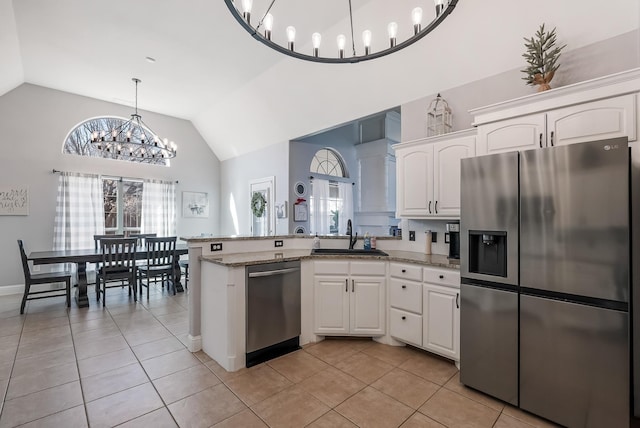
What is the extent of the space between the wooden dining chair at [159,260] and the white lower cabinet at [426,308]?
3815 millimetres

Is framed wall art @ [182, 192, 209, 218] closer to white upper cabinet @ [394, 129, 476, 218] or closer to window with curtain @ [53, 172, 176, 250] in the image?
window with curtain @ [53, 172, 176, 250]

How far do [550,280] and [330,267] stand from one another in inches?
71.8

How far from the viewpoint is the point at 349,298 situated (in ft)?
10.0

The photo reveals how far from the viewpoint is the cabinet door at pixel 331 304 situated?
306cm

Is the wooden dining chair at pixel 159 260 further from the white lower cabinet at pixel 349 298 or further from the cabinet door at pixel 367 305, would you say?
the cabinet door at pixel 367 305

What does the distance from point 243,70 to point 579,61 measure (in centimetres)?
408

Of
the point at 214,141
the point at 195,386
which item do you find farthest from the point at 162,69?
the point at 195,386

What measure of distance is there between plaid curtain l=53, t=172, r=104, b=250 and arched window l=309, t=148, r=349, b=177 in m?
4.24

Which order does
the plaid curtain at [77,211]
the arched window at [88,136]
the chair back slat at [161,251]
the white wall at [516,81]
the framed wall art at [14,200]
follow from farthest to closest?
1. the arched window at [88,136]
2. the plaid curtain at [77,211]
3. the framed wall art at [14,200]
4. the chair back slat at [161,251]
5. the white wall at [516,81]

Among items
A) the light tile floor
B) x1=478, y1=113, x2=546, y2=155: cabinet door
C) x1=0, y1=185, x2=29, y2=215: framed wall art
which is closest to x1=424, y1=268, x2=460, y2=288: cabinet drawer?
the light tile floor

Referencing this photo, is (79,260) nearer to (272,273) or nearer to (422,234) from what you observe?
(272,273)

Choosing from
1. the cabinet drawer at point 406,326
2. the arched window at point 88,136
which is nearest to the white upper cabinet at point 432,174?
the cabinet drawer at point 406,326

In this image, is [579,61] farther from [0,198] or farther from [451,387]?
[0,198]

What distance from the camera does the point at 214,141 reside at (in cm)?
712
